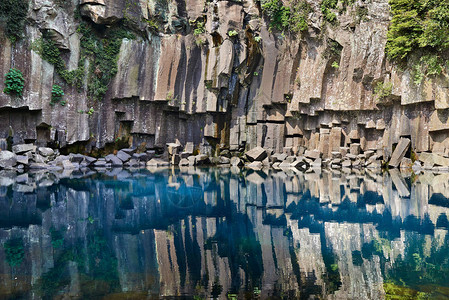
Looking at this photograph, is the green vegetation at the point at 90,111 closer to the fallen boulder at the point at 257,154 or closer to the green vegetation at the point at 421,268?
the fallen boulder at the point at 257,154

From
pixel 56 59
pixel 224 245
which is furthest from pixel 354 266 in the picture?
pixel 56 59

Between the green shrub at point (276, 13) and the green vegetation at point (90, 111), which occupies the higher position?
the green shrub at point (276, 13)

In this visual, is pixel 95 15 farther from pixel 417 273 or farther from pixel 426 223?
pixel 417 273

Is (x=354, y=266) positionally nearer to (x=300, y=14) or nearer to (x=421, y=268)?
(x=421, y=268)

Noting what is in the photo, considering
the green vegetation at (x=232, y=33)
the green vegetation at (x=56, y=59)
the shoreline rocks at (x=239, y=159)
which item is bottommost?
the shoreline rocks at (x=239, y=159)

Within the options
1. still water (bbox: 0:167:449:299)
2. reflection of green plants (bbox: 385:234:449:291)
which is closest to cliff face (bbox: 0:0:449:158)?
still water (bbox: 0:167:449:299)

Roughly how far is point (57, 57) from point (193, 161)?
33.7ft

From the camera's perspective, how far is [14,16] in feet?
69.5

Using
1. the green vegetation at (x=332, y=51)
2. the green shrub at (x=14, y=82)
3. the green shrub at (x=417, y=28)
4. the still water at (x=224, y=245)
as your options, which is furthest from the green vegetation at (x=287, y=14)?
the still water at (x=224, y=245)

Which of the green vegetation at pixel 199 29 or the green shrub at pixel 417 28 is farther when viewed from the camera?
the green vegetation at pixel 199 29

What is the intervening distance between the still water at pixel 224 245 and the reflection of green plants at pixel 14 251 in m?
0.02

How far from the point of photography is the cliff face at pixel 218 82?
72.0ft

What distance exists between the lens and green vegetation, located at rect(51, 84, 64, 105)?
73.6ft

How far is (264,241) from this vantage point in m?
6.64
